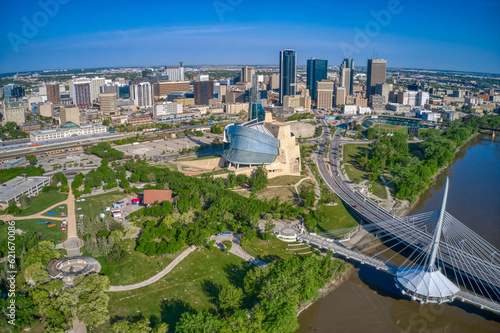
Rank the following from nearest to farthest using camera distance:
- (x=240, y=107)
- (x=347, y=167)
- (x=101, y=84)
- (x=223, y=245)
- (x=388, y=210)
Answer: (x=223, y=245) → (x=388, y=210) → (x=347, y=167) → (x=240, y=107) → (x=101, y=84)

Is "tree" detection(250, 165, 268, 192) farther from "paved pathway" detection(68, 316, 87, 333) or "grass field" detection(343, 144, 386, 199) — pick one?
"paved pathway" detection(68, 316, 87, 333)

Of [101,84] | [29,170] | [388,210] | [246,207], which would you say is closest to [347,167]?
[388,210]

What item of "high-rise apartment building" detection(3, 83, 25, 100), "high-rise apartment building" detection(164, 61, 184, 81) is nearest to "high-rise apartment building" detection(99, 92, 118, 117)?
"high-rise apartment building" detection(3, 83, 25, 100)

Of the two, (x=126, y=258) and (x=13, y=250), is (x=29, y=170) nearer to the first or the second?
(x=13, y=250)

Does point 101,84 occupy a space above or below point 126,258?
above

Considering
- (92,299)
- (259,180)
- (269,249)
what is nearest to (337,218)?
(269,249)

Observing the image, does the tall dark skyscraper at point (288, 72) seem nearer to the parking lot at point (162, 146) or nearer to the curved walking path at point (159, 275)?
the parking lot at point (162, 146)

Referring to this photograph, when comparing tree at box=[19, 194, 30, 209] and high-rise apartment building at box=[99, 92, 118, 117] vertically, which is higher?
high-rise apartment building at box=[99, 92, 118, 117]
